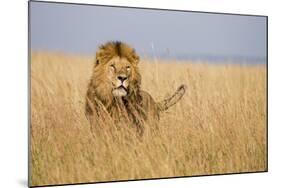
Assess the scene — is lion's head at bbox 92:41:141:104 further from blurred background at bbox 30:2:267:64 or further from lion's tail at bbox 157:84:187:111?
lion's tail at bbox 157:84:187:111

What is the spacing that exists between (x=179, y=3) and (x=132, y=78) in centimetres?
73

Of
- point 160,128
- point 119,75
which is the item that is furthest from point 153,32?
point 160,128

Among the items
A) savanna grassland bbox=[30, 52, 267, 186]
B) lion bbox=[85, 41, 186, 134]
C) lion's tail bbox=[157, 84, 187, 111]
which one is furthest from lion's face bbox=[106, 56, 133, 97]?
lion's tail bbox=[157, 84, 187, 111]

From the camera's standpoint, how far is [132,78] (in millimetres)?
4766

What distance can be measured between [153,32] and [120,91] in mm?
534

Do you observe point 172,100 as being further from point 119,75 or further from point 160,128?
point 119,75

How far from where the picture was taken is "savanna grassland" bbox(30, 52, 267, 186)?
14.8 feet

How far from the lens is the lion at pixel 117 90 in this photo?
4668 mm

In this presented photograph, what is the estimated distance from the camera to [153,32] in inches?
191

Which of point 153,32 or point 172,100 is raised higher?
point 153,32

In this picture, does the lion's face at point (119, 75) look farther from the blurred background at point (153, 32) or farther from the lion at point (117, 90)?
the blurred background at point (153, 32)

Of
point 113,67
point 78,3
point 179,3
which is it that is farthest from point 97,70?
point 179,3

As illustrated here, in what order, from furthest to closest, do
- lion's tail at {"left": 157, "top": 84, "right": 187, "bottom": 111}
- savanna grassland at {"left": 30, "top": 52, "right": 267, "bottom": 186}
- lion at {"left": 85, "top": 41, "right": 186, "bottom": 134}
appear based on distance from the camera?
lion's tail at {"left": 157, "top": 84, "right": 187, "bottom": 111}, lion at {"left": 85, "top": 41, "right": 186, "bottom": 134}, savanna grassland at {"left": 30, "top": 52, "right": 267, "bottom": 186}

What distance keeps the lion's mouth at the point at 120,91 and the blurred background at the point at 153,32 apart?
30cm
